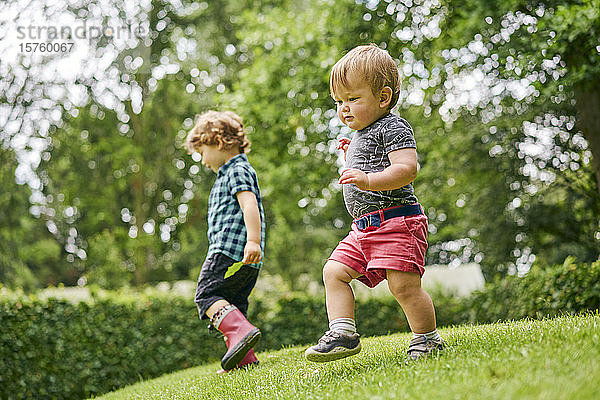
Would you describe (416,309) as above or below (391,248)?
below

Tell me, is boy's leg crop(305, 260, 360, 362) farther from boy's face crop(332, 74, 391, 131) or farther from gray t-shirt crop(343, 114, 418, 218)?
boy's face crop(332, 74, 391, 131)

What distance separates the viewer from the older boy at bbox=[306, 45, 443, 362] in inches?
112

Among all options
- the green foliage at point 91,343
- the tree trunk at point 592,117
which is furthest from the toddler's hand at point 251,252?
the tree trunk at point 592,117

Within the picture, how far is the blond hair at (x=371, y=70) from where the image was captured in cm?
305

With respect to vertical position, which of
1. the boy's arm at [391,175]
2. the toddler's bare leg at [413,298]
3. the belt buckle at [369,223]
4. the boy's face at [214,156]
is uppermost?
the boy's face at [214,156]

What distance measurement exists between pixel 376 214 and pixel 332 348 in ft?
2.35

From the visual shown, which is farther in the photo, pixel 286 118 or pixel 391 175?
pixel 286 118

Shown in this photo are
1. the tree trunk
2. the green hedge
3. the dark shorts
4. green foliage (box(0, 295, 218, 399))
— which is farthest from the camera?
the tree trunk

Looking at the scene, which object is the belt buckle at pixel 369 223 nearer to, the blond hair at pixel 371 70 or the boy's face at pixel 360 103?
the boy's face at pixel 360 103

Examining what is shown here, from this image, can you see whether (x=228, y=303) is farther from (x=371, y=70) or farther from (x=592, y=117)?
(x=592, y=117)

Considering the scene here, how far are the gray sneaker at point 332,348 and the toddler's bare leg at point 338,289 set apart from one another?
0.14 m

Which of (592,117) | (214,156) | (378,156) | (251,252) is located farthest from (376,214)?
(592,117)

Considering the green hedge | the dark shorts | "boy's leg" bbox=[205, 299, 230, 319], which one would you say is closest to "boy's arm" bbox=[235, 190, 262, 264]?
the dark shorts

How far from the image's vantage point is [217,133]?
15.1ft
